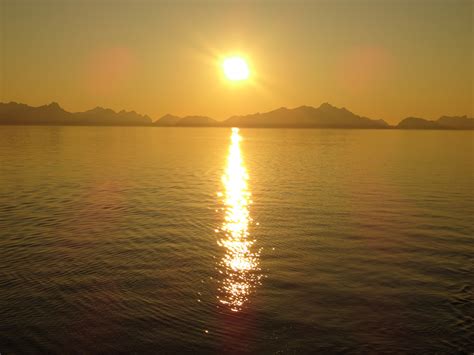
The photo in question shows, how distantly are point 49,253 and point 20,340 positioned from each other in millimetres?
8197

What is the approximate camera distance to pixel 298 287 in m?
15.8

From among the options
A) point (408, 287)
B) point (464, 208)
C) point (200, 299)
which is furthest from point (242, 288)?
point (464, 208)

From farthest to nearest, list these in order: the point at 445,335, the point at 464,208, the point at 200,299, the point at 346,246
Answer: the point at 464,208 → the point at 346,246 → the point at 200,299 → the point at 445,335

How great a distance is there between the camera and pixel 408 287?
52.2 ft

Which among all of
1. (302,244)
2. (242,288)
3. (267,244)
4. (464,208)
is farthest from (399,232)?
(242,288)

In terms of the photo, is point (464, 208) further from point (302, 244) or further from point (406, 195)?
point (302, 244)

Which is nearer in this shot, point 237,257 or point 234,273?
point 234,273

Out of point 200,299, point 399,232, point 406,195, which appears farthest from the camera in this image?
point 406,195

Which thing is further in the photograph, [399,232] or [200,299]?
[399,232]

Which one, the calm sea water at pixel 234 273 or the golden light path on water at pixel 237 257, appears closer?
the calm sea water at pixel 234 273

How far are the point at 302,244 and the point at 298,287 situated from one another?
19.2 feet

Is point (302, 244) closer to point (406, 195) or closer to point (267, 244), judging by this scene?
point (267, 244)

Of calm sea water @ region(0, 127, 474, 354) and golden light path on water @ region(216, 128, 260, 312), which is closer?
calm sea water @ region(0, 127, 474, 354)

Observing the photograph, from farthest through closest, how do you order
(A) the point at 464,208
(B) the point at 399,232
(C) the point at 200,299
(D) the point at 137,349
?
1. (A) the point at 464,208
2. (B) the point at 399,232
3. (C) the point at 200,299
4. (D) the point at 137,349
